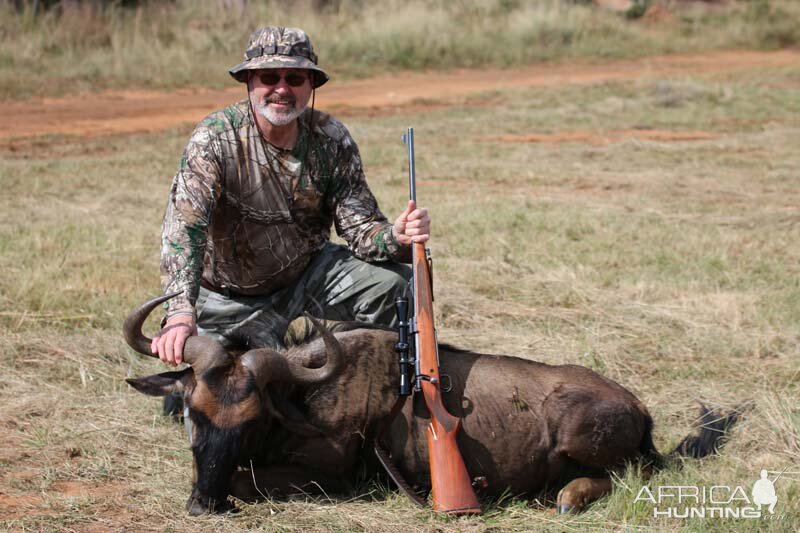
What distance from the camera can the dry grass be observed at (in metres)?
4.91

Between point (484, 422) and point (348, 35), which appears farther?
point (348, 35)

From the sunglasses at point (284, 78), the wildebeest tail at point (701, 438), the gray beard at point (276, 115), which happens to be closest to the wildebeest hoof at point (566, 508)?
the wildebeest tail at point (701, 438)

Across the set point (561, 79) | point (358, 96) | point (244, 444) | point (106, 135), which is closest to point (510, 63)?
point (561, 79)

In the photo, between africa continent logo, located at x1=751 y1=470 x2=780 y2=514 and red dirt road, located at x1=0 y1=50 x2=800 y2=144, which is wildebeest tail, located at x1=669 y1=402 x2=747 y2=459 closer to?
africa continent logo, located at x1=751 y1=470 x2=780 y2=514

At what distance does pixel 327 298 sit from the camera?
607 centimetres

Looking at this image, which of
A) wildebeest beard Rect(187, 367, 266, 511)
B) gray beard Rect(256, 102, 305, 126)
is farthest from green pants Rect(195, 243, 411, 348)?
wildebeest beard Rect(187, 367, 266, 511)

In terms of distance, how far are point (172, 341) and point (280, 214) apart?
56.3 inches

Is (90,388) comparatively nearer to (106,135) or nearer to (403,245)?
(403,245)

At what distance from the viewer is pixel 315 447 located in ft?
16.2

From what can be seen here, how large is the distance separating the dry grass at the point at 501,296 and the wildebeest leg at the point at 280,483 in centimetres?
7

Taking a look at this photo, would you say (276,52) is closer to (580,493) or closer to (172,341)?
(172,341)

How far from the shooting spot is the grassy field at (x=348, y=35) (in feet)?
64.2

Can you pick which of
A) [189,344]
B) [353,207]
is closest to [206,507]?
[189,344]

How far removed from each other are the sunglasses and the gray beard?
128mm
